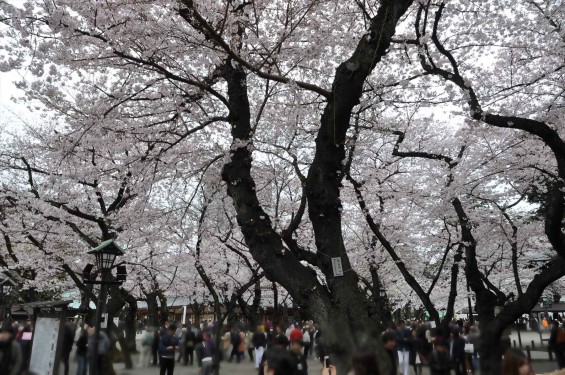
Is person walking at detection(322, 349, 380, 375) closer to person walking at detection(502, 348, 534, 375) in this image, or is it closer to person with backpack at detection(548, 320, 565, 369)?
person walking at detection(502, 348, 534, 375)

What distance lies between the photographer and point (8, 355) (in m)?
7.37

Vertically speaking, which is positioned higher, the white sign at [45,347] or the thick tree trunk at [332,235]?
the thick tree trunk at [332,235]

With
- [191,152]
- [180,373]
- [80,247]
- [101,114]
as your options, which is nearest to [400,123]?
[191,152]

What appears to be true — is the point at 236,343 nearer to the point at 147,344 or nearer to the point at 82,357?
the point at 147,344

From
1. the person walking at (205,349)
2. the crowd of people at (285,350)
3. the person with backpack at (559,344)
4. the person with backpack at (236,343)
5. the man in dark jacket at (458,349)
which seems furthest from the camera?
the person with backpack at (236,343)

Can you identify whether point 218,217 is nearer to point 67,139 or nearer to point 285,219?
point 285,219

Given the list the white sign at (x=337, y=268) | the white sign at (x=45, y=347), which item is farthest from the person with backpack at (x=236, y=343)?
the white sign at (x=337, y=268)

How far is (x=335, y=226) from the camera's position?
574 cm

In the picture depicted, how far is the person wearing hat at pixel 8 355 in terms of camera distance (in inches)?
288

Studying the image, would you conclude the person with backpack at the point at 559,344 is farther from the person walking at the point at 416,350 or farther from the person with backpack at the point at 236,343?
the person with backpack at the point at 236,343

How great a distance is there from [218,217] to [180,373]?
5153 millimetres

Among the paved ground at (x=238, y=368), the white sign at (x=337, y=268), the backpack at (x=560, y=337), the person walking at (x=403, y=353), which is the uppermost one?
the white sign at (x=337, y=268)

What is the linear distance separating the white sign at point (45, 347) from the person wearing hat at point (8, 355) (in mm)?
1367

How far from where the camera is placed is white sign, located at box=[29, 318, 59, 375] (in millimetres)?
8867
